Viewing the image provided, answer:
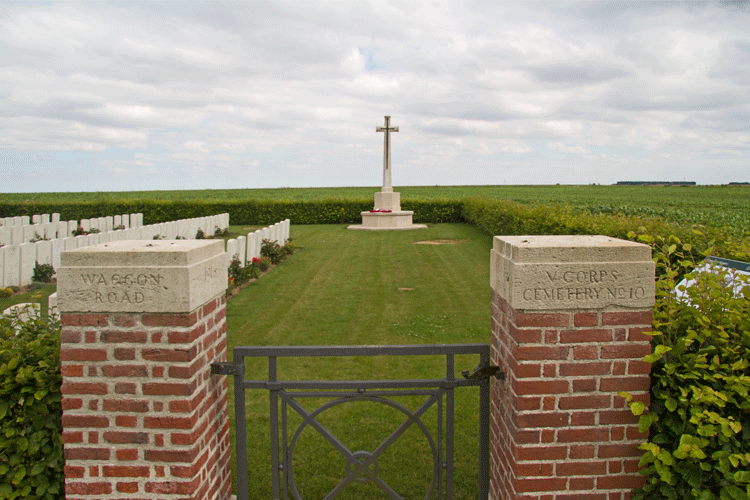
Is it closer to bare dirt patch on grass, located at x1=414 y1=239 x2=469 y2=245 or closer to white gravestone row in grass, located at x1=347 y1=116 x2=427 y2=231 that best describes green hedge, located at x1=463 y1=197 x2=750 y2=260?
bare dirt patch on grass, located at x1=414 y1=239 x2=469 y2=245

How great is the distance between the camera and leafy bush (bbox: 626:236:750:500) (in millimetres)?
2240

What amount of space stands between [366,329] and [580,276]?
4.70 metres

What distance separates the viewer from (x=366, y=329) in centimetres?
688

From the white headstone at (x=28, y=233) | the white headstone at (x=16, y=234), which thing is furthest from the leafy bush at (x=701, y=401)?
the white headstone at (x=28, y=233)

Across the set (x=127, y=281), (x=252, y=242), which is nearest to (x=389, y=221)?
(x=252, y=242)

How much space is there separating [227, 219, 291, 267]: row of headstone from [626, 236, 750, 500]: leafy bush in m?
6.90

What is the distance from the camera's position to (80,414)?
246 cm

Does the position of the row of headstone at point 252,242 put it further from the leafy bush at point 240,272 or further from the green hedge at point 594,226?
the green hedge at point 594,226

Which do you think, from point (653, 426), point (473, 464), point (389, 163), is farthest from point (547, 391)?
point (389, 163)

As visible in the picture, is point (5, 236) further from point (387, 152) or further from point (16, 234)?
point (387, 152)

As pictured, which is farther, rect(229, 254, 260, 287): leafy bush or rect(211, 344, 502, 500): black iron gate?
rect(229, 254, 260, 287): leafy bush

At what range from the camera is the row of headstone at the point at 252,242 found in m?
10.4

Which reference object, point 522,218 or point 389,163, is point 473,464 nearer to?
point 522,218

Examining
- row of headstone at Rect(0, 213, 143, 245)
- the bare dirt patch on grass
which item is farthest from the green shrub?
the bare dirt patch on grass
